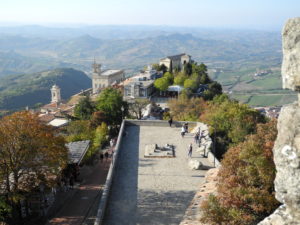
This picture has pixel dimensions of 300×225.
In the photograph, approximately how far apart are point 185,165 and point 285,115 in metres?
13.4

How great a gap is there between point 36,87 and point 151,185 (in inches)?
5103

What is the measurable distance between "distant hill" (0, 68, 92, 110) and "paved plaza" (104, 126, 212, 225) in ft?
333

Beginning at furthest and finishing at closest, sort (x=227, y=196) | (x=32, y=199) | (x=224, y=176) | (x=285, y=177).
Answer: (x=32, y=199)
(x=224, y=176)
(x=227, y=196)
(x=285, y=177)

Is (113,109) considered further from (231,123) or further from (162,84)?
(162,84)

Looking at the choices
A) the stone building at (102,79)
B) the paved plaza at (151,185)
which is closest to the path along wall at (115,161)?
the paved plaza at (151,185)

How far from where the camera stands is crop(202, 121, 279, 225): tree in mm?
9867

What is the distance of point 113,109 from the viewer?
34.5 m

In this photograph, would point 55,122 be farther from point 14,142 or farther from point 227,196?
point 227,196

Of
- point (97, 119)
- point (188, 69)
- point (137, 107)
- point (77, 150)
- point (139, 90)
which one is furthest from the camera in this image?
point (188, 69)

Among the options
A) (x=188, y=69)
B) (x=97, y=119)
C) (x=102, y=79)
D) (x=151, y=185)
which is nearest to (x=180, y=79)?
(x=188, y=69)

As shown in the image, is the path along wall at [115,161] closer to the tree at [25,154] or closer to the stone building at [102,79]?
the tree at [25,154]

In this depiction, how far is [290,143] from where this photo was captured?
511 centimetres

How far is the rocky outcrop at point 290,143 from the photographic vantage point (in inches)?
198

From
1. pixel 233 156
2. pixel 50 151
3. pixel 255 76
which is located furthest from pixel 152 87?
pixel 255 76
